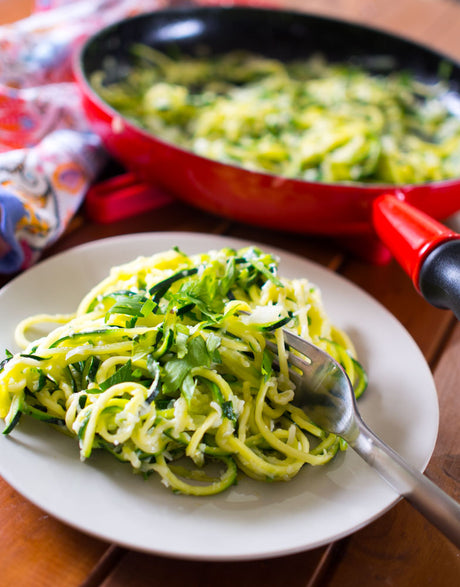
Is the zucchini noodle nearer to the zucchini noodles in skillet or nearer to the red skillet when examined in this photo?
the red skillet

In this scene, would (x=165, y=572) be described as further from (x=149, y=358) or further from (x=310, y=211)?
(x=310, y=211)

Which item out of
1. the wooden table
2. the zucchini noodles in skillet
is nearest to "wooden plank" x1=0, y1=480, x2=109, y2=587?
the wooden table

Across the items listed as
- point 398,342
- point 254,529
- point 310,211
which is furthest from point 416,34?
point 254,529

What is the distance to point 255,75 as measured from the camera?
83.6 inches

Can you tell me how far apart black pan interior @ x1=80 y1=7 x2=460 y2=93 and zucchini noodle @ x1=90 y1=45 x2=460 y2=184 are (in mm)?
33

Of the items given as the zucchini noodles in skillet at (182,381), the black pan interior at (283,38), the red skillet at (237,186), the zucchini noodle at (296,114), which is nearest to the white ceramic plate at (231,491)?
the zucchini noodles in skillet at (182,381)

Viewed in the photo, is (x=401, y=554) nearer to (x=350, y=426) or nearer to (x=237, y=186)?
(x=350, y=426)

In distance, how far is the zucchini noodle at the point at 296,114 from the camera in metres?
1.62

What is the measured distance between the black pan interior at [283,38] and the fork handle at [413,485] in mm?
1497

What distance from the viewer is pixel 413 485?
824 mm

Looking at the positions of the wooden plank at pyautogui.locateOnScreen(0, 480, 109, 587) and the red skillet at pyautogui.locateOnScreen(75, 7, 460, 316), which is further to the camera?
Answer: the red skillet at pyautogui.locateOnScreen(75, 7, 460, 316)

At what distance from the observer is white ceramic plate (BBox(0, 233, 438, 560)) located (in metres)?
0.80

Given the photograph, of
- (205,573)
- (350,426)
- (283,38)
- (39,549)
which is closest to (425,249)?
(350,426)

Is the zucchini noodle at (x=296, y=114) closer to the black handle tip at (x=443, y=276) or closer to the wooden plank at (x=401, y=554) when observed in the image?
the black handle tip at (x=443, y=276)
